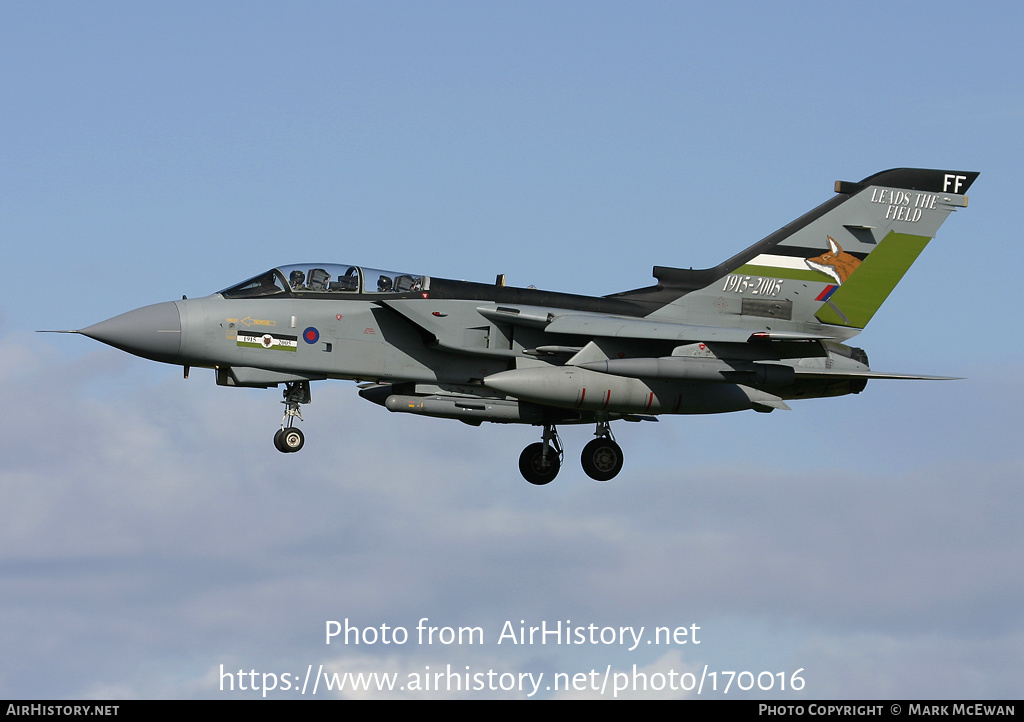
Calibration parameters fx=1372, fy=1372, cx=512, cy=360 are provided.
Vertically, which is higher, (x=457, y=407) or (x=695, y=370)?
(x=695, y=370)

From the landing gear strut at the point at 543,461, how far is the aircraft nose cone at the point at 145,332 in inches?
273

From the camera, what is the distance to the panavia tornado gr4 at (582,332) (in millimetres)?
22047

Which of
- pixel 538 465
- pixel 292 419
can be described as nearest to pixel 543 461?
pixel 538 465

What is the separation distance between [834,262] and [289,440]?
34.2 ft

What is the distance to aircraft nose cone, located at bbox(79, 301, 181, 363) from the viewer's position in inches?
842

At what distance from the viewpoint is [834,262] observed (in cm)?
2511

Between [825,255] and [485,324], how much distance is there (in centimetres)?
670

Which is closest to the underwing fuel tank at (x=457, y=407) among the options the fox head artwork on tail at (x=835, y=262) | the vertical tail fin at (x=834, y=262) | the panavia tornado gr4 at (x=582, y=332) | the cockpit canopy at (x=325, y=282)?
the panavia tornado gr4 at (x=582, y=332)

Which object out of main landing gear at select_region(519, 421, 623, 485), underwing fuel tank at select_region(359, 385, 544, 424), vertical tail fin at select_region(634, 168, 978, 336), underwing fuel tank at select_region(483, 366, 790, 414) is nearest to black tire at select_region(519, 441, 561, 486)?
main landing gear at select_region(519, 421, 623, 485)

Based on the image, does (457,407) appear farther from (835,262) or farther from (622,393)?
(835,262)
